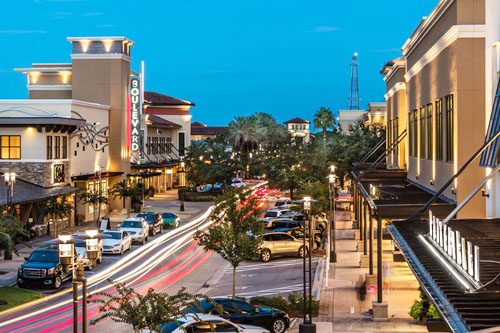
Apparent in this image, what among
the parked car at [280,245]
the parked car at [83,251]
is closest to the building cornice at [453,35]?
the parked car at [280,245]

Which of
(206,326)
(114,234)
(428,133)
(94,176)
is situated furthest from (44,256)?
(94,176)

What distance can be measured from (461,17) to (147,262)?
25.4 metres

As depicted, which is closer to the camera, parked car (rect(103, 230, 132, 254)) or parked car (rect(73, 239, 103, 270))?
parked car (rect(73, 239, 103, 270))

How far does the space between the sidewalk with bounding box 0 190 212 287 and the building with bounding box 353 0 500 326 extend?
19.0 meters

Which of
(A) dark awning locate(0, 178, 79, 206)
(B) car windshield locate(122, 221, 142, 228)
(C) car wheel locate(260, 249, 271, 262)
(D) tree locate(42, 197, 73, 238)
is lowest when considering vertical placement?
(C) car wheel locate(260, 249, 271, 262)

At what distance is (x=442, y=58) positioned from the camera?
3347cm

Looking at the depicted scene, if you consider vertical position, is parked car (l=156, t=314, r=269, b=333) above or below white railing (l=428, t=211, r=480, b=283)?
Result: below

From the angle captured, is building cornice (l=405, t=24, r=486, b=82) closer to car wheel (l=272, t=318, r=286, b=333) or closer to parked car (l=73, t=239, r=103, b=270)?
car wheel (l=272, t=318, r=286, b=333)

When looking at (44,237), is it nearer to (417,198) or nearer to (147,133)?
(417,198)

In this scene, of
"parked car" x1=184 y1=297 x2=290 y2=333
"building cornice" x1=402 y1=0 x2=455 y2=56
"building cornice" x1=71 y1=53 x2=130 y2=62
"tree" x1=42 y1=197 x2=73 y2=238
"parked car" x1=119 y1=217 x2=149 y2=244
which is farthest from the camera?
"building cornice" x1=71 y1=53 x2=130 y2=62

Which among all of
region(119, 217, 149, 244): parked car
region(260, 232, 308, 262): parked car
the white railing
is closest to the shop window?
region(119, 217, 149, 244): parked car

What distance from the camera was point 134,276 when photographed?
43375 millimetres

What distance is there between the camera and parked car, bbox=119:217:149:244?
55853 mm

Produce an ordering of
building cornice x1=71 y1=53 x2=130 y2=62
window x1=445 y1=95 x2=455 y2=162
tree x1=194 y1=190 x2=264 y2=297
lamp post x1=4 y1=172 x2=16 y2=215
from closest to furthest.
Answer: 1. window x1=445 y1=95 x2=455 y2=162
2. tree x1=194 y1=190 x2=264 y2=297
3. lamp post x1=4 y1=172 x2=16 y2=215
4. building cornice x1=71 y1=53 x2=130 y2=62
